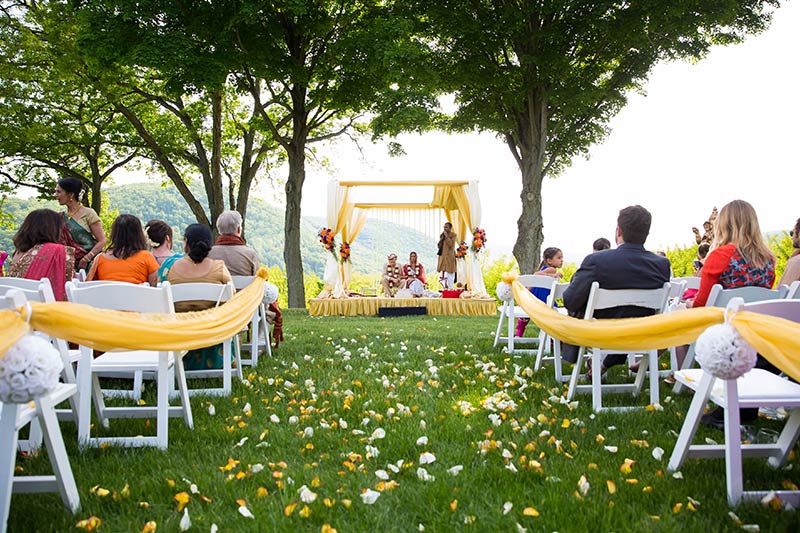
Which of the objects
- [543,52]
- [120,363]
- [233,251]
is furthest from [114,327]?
[543,52]

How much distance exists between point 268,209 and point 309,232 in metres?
12.5

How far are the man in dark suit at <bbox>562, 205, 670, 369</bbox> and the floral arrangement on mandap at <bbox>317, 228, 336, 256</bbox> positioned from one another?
1047 centimetres

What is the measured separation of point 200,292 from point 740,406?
11.9 feet

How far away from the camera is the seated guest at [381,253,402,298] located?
15.5 metres

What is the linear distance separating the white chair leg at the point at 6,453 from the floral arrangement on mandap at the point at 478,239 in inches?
516

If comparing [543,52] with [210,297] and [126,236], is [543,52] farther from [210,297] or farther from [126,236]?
[210,297]

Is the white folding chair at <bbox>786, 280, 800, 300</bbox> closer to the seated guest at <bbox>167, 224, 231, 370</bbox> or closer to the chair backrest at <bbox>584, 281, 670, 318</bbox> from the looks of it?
the chair backrest at <bbox>584, 281, 670, 318</bbox>

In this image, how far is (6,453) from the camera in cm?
225

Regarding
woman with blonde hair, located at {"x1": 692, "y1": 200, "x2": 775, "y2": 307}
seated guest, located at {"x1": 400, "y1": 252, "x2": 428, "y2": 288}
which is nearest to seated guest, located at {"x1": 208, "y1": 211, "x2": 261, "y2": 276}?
woman with blonde hair, located at {"x1": 692, "y1": 200, "x2": 775, "y2": 307}

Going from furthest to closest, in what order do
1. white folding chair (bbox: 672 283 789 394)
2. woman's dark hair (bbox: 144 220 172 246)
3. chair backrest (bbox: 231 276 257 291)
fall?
woman's dark hair (bbox: 144 220 172 246) < chair backrest (bbox: 231 276 257 291) < white folding chair (bbox: 672 283 789 394)

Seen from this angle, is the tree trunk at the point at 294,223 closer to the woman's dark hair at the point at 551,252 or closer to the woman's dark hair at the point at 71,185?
the woman's dark hair at the point at 71,185

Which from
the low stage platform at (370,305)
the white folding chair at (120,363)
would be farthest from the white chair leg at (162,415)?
the low stage platform at (370,305)

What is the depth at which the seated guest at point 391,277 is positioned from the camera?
50.9 ft

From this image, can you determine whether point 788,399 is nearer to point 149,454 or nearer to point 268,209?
point 149,454
